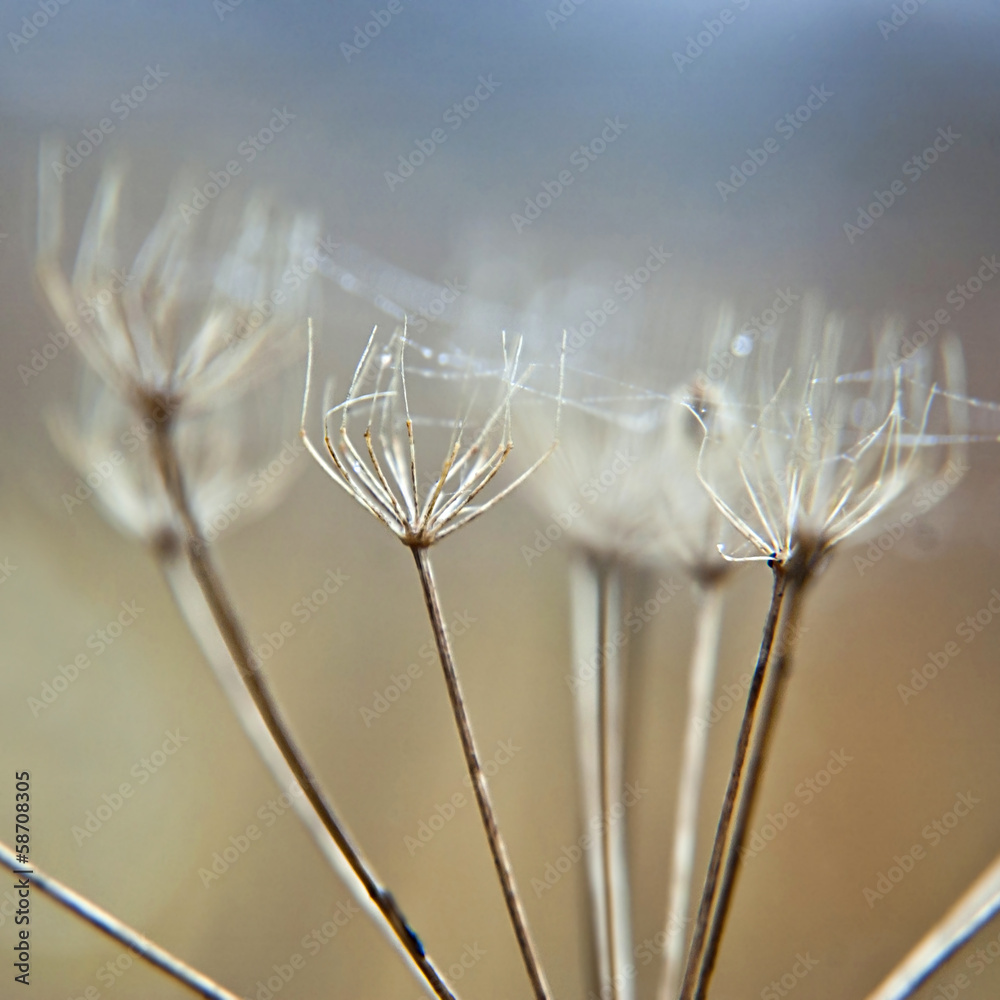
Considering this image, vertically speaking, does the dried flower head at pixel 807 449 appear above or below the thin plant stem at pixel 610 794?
above

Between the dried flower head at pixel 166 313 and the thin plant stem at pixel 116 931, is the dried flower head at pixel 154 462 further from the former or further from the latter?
the thin plant stem at pixel 116 931

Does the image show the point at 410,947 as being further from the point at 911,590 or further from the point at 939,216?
the point at 939,216

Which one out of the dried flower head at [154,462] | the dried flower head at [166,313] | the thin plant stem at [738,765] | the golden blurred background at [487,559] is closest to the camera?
the thin plant stem at [738,765]

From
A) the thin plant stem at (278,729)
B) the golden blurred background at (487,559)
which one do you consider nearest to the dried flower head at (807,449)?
the thin plant stem at (278,729)

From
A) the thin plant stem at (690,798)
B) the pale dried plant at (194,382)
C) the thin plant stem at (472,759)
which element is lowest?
the thin plant stem at (690,798)

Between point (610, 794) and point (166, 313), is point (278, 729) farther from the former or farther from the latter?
point (166, 313)

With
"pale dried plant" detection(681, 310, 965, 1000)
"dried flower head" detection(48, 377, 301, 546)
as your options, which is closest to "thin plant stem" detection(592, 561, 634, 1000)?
"pale dried plant" detection(681, 310, 965, 1000)

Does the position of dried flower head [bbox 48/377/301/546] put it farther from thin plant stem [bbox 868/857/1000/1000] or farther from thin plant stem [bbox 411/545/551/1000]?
thin plant stem [bbox 868/857/1000/1000]

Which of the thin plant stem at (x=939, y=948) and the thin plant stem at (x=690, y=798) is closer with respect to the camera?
the thin plant stem at (x=939, y=948)
